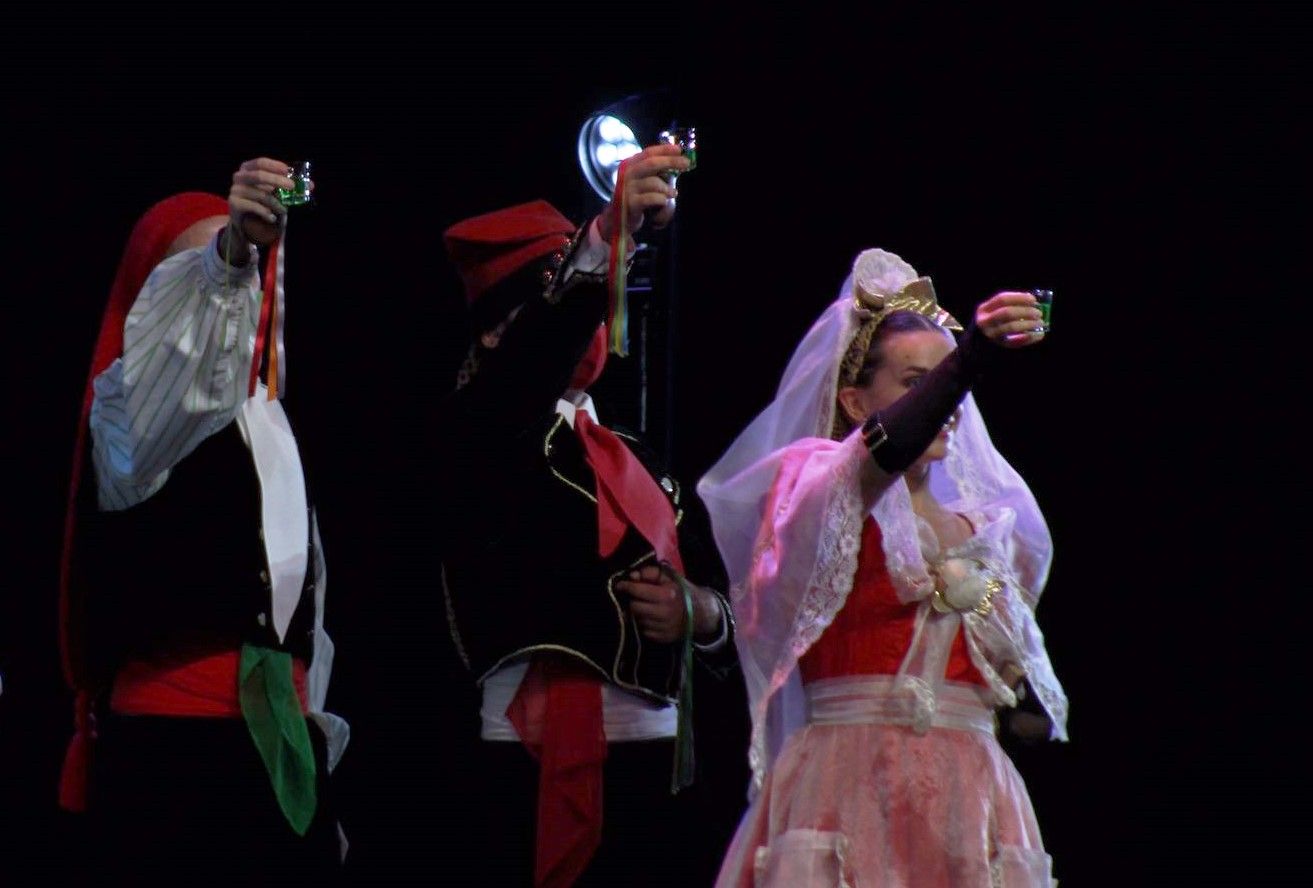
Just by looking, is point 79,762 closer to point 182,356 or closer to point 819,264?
point 182,356

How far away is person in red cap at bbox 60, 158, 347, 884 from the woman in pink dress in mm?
580

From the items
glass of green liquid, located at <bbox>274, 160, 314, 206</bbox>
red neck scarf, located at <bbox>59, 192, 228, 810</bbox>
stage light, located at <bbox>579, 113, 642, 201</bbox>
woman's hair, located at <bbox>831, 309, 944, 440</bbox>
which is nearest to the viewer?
glass of green liquid, located at <bbox>274, 160, 314, 206</bbox>

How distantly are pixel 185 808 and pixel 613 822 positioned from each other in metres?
0.56

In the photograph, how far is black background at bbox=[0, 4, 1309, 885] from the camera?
263 centimetres

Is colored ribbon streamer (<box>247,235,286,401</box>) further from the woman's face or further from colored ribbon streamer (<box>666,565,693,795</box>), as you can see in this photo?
the woman's face

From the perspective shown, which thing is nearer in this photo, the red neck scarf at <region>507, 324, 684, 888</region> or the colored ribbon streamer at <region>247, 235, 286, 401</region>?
the colored ribbon streamer at <region>247, 235, 286, 401</region>

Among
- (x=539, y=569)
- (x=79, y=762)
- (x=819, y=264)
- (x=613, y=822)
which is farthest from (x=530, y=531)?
(x=819, y=264)

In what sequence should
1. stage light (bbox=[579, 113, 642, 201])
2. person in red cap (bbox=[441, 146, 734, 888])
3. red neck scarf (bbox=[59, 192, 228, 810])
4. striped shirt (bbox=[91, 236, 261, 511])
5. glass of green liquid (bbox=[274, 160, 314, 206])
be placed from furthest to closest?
1. stage light (bbox=[579, 113, 642, 201])
2. person in red cap (bbox=[441, 146, 734, 888])
3. red neck scarf (bbox=[59, 192, 228, 810])
4. striped shirt (bbox=[91, 236, 261, 511])
5. glass of green liquid (bbox=[274, 160, 314, 206])

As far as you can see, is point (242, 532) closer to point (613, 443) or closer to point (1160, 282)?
point (613, 443)

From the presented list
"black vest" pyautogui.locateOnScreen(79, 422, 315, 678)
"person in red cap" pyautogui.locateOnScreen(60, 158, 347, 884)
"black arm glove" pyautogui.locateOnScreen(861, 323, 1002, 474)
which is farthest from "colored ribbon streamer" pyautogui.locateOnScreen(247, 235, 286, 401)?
"black arm glove" pyautogui.locateOnScreen(861, 323, 1002, 474)

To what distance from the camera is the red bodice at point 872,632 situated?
87.0 inches

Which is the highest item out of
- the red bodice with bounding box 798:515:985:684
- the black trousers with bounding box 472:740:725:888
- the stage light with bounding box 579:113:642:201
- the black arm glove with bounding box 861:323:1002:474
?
the stage light with bounding box 579:113:642:201

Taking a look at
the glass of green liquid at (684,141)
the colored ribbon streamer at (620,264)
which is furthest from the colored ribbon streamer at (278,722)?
the glass of green liquid at (684,141)

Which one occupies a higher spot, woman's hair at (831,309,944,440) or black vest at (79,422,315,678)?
woman's hair at (831,309,944,440)
